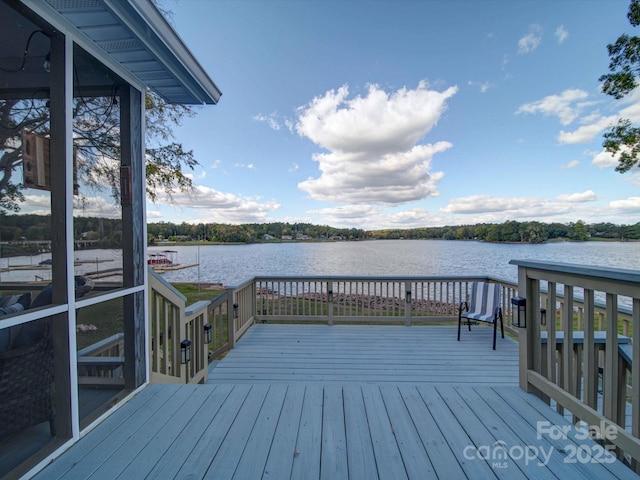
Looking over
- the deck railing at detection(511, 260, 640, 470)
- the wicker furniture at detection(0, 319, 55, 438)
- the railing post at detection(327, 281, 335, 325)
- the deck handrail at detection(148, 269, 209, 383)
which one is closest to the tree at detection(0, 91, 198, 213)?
the wicker furniture at detection(0, 319, 55, 438)

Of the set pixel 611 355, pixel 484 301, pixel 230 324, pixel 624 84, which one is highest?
pixel 624 84

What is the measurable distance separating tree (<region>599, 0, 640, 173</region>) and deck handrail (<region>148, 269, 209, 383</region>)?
8.16 metres

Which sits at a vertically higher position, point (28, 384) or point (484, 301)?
point (28, 384)

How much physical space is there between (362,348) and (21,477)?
3.31m

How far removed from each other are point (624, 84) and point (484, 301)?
198 inches

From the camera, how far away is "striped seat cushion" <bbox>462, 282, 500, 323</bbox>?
4.04 m

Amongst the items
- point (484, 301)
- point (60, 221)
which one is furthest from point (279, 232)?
point (60, 221)

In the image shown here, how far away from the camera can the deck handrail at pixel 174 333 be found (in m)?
2.22

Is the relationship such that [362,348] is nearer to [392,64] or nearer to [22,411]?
[22,411]

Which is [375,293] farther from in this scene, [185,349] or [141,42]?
[141,42]

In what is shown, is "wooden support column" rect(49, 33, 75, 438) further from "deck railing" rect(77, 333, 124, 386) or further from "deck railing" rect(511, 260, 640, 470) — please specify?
"deck railing" rect(511, 260, 640, 470)

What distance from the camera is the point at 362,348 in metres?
3.80

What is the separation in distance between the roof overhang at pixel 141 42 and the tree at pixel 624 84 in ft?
24.0

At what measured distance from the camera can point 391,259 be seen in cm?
1016
